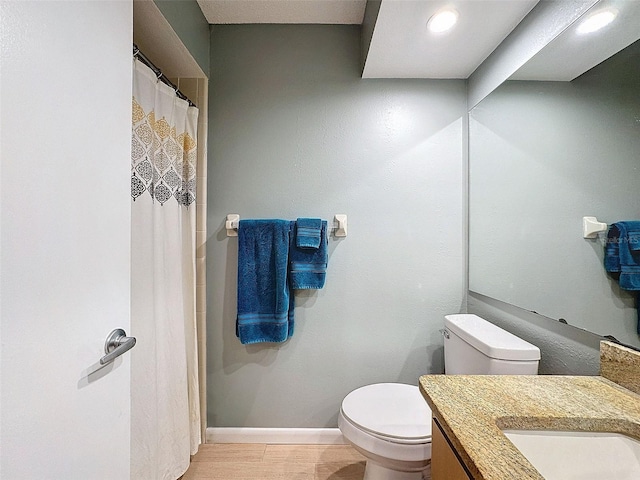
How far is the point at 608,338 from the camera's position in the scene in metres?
1.02

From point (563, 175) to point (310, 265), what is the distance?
46.2 inches

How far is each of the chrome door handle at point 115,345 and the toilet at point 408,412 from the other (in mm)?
879

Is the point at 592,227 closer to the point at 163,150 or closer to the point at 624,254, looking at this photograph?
the point at 624,254

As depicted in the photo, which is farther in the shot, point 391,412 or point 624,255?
point 391,412

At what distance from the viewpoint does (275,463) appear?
177 centimetres

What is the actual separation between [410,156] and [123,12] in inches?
57.2

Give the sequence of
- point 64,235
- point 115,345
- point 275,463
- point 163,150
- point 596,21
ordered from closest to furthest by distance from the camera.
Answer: point 64,235
point 115,345
point 596,21
point 163,150
point 275,463

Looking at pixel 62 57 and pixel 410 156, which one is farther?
pixel 410 156

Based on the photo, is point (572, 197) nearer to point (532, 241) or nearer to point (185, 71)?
point (532, 241)

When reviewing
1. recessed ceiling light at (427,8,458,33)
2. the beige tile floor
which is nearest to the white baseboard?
the beige tile floor

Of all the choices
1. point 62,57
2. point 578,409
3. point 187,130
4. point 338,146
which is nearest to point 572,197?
point 578,409

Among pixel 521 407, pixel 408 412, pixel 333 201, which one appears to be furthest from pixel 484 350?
pixel 333 201

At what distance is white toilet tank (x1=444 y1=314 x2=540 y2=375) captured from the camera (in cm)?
129

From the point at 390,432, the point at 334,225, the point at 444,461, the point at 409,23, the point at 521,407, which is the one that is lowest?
the point at 390,432
